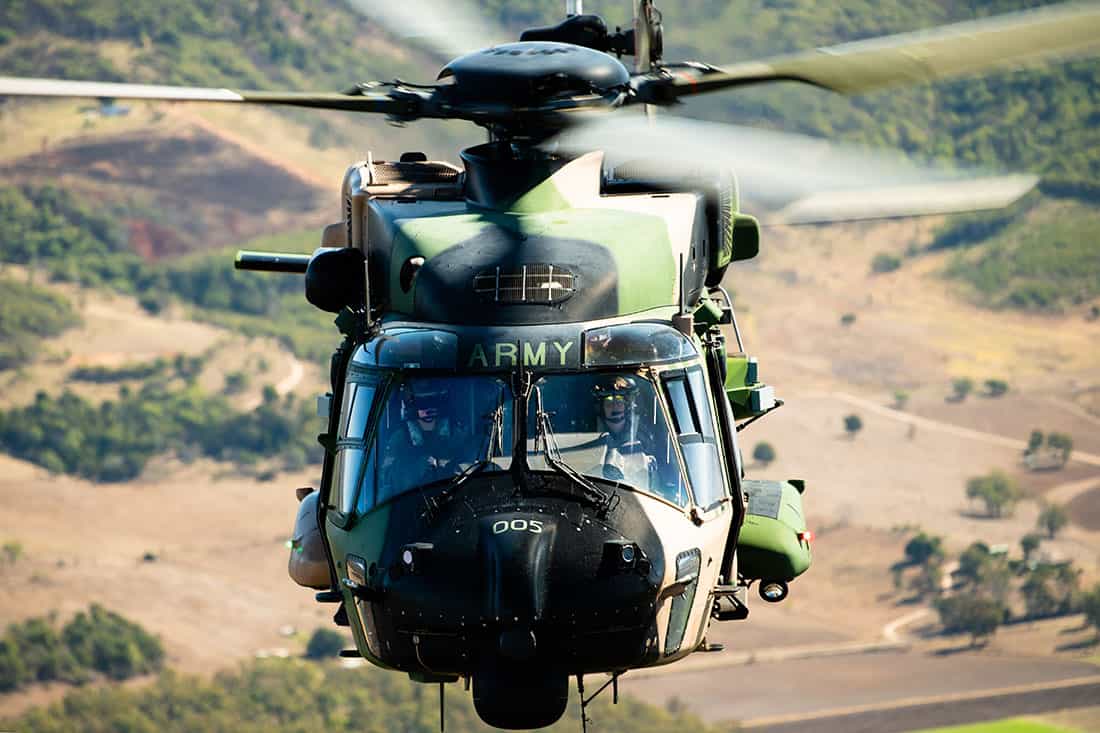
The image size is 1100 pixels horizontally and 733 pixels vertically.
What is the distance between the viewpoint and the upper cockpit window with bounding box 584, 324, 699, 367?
67.3ft

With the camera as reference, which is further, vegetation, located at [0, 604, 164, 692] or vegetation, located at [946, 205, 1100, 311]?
vegetation, located at [946, 205, 1100, 311]

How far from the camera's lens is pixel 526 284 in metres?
21.0

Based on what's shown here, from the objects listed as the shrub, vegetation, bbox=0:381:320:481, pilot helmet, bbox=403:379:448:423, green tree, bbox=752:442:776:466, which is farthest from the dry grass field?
pilot helmet, bbox=403:379:448:423

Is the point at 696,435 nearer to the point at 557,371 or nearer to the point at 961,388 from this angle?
the point at 557,371

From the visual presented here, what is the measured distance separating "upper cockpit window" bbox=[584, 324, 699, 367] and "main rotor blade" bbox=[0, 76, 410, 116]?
3758mm

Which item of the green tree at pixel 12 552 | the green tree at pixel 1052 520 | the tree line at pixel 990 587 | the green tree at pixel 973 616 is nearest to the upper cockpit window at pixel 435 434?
the green tree at pixel 973 616

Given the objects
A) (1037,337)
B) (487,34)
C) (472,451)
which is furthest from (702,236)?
(1037,337)

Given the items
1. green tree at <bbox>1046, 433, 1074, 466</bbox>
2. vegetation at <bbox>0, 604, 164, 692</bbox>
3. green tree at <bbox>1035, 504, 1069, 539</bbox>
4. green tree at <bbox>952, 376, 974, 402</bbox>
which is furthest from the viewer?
green tree at <bbox>952, 376, 974, 402</bbox>

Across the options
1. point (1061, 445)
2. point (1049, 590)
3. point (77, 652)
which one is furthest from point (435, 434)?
point (1061, 445)

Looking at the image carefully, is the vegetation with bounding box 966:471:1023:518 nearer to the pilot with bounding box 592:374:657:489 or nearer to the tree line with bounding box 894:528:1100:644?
the tree line with bounding box 894:528:1100:644

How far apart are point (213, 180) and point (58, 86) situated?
500ft

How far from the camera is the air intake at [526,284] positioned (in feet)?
68.5

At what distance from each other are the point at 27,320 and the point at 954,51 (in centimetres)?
14782

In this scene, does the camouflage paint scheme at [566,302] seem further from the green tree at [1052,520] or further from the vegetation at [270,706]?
the green tree at [1052,520]
